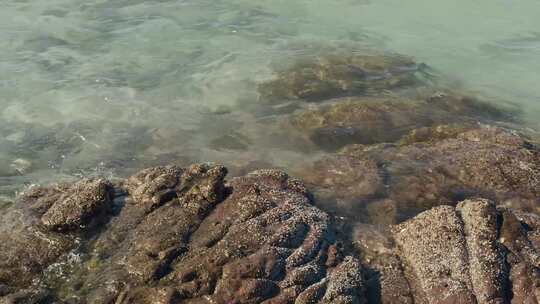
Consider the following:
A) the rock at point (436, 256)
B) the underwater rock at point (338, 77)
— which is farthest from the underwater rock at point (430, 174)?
the underwater rock at point (338, 77)

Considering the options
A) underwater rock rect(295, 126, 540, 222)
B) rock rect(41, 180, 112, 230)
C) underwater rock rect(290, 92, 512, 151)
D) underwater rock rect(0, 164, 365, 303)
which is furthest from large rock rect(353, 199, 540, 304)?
underwater rock rect(290, 92, 512, 151)

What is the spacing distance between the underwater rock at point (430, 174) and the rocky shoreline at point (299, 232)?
32mm

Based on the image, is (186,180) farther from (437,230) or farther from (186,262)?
(437,230)

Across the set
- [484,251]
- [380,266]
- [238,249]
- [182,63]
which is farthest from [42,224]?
[182,63]

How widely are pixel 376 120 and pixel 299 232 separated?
7.12 metres

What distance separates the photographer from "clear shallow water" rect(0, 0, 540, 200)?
Result: 13.3 metres

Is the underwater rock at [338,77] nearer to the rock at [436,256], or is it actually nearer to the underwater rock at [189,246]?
the underwater rock at [189,246]

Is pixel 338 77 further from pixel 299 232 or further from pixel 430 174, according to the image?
pixel 299 232

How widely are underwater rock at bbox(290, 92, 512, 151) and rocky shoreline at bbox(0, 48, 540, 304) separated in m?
1.16

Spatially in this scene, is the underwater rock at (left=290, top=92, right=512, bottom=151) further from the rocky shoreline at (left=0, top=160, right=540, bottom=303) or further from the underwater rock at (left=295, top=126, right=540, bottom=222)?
the rocky shoreline at (left=0, top=160, right=540, bottom=303)

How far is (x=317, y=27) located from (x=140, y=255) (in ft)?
64.3

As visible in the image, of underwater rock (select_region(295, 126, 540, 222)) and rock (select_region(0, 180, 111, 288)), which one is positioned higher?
rock (select_region(0, 180, 111, 288))

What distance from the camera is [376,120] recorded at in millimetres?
14125

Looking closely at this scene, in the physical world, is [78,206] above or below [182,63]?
above
